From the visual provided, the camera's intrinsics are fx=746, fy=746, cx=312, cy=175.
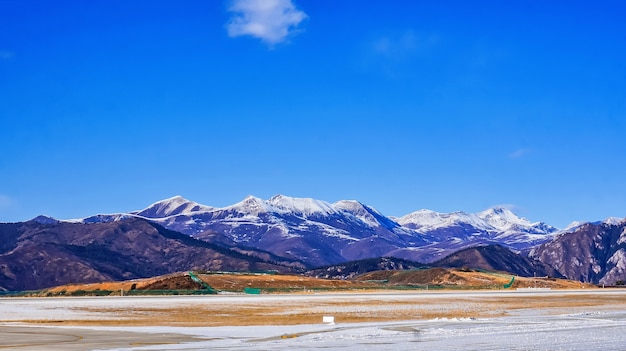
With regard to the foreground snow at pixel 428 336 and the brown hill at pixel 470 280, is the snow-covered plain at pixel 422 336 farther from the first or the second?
the brown hill at pixel 470 280

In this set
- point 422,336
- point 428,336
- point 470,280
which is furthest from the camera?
point 470,280

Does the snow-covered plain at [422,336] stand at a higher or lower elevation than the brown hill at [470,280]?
lower

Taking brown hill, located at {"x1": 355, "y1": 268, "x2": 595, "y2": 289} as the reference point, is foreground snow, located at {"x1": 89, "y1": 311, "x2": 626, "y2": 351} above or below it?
below

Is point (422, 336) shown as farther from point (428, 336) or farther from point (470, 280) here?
point (470, 280)

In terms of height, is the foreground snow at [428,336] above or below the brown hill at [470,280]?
below

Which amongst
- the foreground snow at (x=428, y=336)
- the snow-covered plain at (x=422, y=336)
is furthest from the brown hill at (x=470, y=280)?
the foreground snow at (x=428, y=336)

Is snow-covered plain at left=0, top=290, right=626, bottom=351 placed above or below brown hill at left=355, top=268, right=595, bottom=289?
below

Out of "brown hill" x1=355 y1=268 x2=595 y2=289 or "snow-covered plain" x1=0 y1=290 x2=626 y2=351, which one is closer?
"snow-covered plain" x1=0 y1=290 x2=626 y2=351

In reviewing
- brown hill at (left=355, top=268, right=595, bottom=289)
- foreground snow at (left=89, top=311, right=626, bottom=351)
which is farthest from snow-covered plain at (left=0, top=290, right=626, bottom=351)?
brown hill at (left=355, top=268, right=595, bottom=289)

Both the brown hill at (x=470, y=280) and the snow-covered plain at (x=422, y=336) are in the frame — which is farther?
the brown hill at (x=470, y=280)

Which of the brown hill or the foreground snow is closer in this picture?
the foreground snow

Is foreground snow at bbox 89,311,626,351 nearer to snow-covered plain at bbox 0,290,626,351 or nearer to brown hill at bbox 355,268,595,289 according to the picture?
snow-covered plain at bbox 0,290,626,351

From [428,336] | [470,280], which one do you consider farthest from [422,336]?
[470,280]

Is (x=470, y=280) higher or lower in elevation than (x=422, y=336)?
higher
